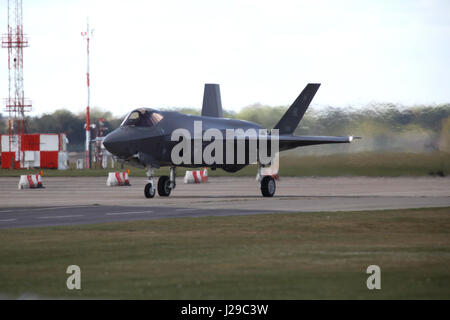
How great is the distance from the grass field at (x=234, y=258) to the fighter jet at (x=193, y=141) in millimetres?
11765

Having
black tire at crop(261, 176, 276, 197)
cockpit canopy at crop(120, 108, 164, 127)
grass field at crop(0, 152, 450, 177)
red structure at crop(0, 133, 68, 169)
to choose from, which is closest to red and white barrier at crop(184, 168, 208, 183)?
grass field at crop(0, 152, 450, 177)

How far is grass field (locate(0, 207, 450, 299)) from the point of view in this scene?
33.9ft

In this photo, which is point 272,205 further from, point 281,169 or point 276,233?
point 281,169

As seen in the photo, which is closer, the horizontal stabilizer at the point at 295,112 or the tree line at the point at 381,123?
the horizontal stabilizer at the point at 295,112

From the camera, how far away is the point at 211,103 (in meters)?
39.3

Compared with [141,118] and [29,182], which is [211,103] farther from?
[29,182]

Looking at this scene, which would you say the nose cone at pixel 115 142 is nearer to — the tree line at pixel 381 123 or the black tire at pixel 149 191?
the black tire at pixel 149 191

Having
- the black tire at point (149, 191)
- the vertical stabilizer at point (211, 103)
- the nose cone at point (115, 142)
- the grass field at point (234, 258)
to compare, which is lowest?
the grass field at point (234, 258)

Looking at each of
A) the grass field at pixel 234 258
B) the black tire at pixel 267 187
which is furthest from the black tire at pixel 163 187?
the grass field at pixel 234 258

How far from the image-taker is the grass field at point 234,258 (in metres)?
10.3

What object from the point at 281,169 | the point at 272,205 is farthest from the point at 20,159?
the point at 272,205

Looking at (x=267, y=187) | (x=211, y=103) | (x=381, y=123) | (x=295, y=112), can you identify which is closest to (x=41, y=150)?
(x=211, y=103)

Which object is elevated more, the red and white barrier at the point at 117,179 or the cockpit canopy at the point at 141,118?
the cockpit canopy at the point at 141,118
